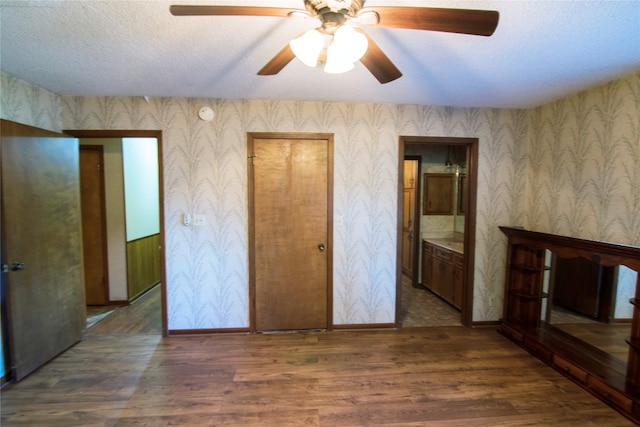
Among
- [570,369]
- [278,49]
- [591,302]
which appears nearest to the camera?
[278,49]

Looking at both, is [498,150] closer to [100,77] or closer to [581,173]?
[581,173]

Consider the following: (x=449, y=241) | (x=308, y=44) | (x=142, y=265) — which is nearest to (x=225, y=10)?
(x=308, y=44)

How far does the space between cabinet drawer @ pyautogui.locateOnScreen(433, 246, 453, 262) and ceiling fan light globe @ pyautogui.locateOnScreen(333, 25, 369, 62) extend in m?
3.12

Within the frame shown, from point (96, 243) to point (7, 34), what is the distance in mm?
2636

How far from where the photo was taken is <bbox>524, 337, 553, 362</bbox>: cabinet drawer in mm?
2393

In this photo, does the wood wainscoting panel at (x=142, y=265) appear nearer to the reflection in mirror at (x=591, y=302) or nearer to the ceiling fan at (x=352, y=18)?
the ceiling fan at (x=352, y=18)

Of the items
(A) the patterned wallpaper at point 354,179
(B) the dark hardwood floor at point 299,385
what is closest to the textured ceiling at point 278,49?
(A) the patterned wallpaper at point 354,179

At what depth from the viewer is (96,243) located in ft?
11.8

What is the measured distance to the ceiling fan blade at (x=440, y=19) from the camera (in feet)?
3.52

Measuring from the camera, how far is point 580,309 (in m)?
2.49

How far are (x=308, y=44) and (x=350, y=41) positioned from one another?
0.20 m

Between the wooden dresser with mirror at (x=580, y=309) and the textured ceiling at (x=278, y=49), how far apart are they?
1.30m

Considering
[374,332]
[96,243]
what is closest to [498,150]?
[374,332]

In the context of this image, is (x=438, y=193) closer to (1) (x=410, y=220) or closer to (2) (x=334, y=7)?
(1) (x=410, y=220)
